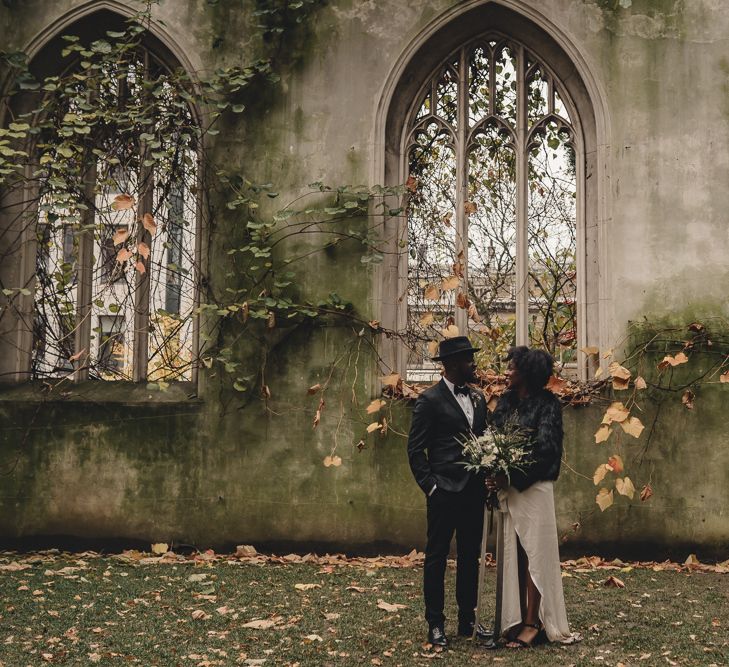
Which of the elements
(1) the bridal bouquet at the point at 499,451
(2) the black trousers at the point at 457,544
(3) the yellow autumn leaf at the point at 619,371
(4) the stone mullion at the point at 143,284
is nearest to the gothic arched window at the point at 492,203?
(3) the yellow autumn leaf at the point at 619,371

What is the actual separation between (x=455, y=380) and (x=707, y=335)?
11.1 ft

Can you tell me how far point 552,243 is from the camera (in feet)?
26.9

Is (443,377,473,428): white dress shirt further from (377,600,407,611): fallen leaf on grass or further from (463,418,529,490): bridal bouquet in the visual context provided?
(377,600,407,611): fallen leaf on grass

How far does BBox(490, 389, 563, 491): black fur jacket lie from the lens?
4.98 meters

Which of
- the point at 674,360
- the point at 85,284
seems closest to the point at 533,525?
the point at 674,360

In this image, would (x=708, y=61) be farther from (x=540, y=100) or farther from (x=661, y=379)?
(x=661, y=379)

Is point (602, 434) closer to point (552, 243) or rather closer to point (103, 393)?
point (552, 243)

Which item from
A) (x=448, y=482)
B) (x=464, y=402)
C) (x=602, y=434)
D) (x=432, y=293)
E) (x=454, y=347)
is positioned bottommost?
(x=448, y=482)

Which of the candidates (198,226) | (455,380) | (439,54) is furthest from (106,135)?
(455,380)

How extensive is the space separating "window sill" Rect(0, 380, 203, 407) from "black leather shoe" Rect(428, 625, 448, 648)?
11.9 ft

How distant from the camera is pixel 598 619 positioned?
5.54m

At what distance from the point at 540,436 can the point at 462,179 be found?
3.83 m

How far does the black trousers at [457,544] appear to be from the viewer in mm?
5074

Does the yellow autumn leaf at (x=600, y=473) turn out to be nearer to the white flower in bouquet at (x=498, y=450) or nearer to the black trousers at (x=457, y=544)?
the black trousers at (x=457, y=544)
